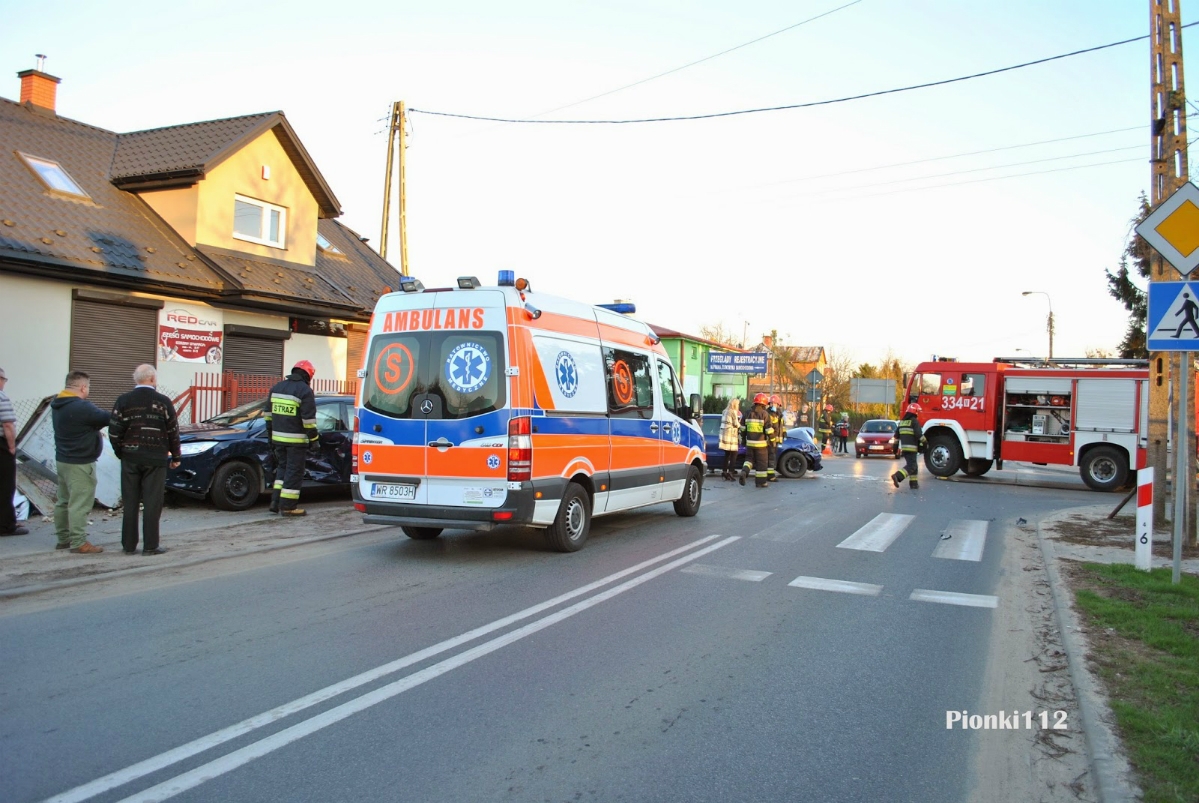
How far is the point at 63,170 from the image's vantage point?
675 inches

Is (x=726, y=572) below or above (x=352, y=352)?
below

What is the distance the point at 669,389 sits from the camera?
1152cm

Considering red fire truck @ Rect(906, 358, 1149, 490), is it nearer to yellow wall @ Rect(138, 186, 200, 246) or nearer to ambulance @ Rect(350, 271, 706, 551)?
ambulance @ Rect(350, 271, 706, 551)

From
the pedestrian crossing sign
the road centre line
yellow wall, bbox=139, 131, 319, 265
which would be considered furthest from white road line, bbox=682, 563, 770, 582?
yellow wall, bbox=139, 131, 319, 265

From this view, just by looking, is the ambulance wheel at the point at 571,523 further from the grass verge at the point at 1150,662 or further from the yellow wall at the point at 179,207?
the yellow wall at the point at 179,207

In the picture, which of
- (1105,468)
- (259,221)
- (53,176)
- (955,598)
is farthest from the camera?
(1105,468)

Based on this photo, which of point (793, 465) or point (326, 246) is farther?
point (326, 246)

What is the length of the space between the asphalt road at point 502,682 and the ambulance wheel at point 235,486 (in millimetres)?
3263

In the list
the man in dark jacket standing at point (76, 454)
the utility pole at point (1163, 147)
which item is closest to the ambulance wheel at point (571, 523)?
the man in dark jacket standing at point (76, 454)

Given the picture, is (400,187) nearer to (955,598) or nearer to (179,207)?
(179,207)

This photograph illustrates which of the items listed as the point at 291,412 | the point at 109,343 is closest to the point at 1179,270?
the point at 291,412

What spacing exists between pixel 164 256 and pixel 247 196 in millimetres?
3103

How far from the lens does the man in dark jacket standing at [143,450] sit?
810 cm

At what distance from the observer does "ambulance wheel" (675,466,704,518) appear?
11930mm
